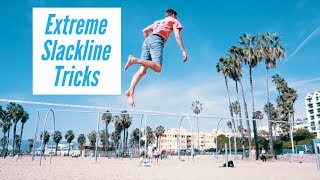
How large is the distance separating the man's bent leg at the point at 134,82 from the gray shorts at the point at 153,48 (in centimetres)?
16

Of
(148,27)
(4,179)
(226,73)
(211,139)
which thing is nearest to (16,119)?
(226,73)

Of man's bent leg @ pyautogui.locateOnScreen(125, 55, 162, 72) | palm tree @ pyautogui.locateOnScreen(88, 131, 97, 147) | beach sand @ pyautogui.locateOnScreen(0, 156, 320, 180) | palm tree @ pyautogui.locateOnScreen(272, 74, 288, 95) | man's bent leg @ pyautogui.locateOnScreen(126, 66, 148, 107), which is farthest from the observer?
palm tree @ pyautogui.locateOnScreen(88, 131, 97, 147)

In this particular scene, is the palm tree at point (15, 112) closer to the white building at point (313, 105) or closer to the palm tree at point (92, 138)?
the palm tree at point (92, 138)

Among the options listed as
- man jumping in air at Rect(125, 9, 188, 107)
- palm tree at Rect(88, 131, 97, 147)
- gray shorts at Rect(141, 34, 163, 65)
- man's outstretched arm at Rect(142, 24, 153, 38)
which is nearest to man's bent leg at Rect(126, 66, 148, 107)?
man jumping in air at Rect(125, 9, 188, 107)

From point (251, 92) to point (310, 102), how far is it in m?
101

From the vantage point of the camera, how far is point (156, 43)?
3.81 m

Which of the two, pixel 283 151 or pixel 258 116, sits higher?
pixel 258 116

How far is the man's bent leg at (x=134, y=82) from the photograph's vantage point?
3.99 m

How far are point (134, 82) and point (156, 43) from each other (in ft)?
2.08

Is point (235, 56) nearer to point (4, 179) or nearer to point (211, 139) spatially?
point (4, 179)

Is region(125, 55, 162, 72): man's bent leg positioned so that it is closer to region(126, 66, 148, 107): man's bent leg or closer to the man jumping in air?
the man jumping in air

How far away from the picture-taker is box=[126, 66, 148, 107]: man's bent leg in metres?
3.99

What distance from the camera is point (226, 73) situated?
46.7 m

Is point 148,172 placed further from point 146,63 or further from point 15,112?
point 15,112
